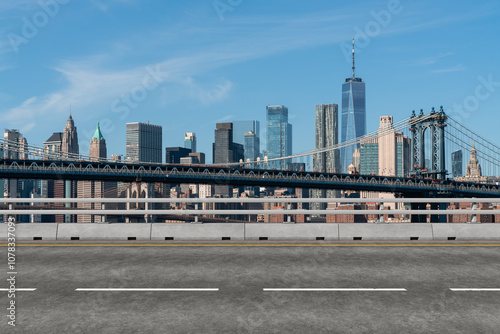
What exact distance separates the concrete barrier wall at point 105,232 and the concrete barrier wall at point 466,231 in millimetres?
8713

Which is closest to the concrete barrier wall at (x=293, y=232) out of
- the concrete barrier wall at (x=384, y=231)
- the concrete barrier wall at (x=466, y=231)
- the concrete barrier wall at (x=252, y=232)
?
the concrete barrier wall at (x=252, y=232)

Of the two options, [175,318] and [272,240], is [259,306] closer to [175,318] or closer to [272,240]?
[175,318]

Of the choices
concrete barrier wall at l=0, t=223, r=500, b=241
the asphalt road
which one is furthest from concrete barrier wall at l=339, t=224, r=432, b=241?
the asphalt road

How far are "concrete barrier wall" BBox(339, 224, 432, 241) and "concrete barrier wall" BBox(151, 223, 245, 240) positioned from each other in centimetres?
314

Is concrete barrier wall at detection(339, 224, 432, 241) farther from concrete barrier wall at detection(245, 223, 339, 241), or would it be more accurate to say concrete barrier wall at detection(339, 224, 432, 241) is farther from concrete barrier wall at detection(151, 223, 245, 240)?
concrete barrier wall at detection(151, 223, 245, 240)

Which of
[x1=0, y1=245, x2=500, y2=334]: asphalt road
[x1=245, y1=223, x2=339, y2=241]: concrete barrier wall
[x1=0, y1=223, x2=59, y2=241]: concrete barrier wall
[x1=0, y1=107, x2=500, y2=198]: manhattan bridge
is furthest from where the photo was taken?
[x1=0, y1=107, x2=500, y2=198]: manhattan bridge

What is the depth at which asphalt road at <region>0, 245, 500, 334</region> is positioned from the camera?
6882 millimetres

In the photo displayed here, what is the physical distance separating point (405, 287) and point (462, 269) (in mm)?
2322

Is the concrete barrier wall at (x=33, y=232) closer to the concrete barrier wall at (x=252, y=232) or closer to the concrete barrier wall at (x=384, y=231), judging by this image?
the concrete barrier wall at (x=252, y=232)

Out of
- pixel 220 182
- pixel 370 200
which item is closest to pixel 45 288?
pixel 370 200

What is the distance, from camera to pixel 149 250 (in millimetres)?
12781

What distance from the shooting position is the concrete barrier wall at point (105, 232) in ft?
47.3

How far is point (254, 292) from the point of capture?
8.54 metres

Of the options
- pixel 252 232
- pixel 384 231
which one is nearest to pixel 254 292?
pixel 252 232
